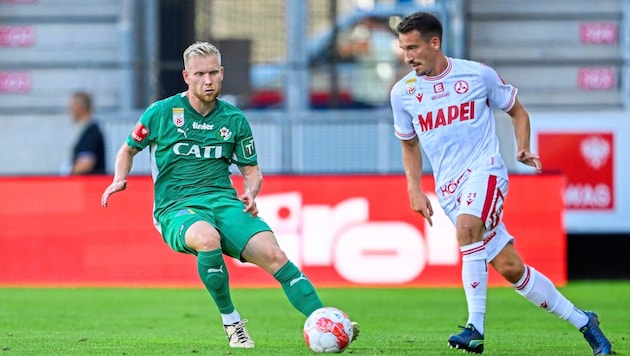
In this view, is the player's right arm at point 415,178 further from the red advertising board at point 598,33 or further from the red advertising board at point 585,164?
the red advertising board at point 598,33

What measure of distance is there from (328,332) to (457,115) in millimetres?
1618

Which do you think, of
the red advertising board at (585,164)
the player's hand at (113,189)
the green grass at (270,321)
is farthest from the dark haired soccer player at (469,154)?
the red advertising board at (585,164)

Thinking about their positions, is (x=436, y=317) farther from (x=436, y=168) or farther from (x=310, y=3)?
(x=310, y=3)

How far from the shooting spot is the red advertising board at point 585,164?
15.7 meters

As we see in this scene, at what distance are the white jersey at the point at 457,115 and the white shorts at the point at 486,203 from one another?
68 millimetres

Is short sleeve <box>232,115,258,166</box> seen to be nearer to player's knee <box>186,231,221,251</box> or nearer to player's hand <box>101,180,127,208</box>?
player's knee <box>186,231,221,251</box>

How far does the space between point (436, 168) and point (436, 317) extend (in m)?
3.10

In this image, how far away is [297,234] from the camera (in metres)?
14.5

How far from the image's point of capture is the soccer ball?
300 inches

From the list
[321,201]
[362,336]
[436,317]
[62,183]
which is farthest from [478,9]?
[362,336]

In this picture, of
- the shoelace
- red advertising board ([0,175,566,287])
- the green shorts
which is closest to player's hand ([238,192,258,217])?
the green shorts

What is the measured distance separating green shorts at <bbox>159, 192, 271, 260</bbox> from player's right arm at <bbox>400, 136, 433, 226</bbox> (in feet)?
3.28

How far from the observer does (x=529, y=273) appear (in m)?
8.09

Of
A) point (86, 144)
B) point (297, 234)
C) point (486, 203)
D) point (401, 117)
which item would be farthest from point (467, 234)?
point (86, 144)
